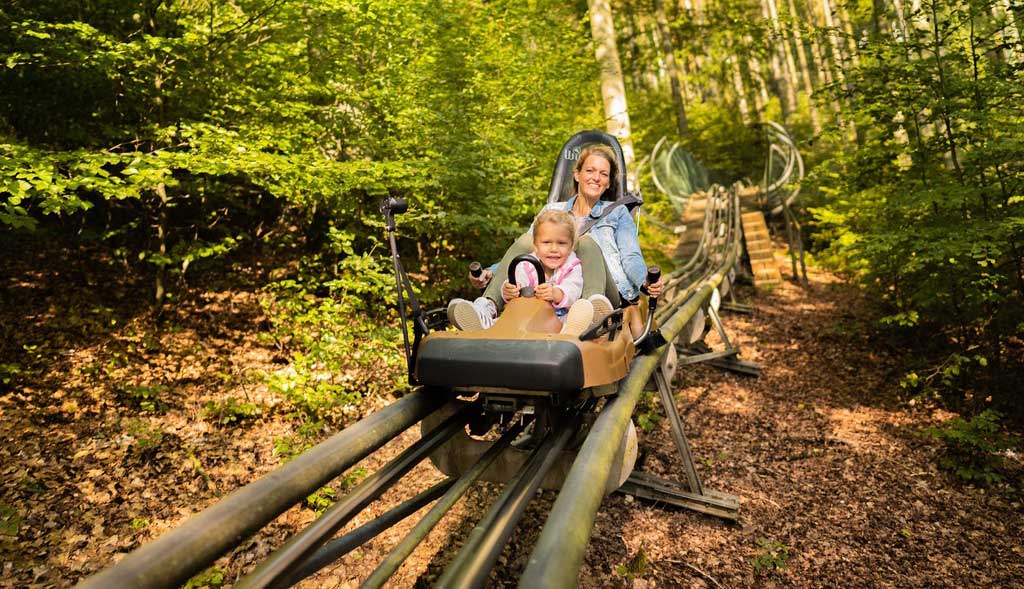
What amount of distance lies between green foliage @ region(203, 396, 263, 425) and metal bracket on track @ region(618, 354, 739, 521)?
332 centimetres

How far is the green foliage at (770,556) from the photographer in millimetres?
3588

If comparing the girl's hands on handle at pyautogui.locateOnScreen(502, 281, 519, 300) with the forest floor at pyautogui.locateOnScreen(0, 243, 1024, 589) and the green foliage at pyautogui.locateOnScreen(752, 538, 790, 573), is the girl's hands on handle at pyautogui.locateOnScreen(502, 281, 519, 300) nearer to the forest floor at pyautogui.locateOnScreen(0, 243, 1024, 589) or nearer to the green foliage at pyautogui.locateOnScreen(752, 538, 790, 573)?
the forest floor at pyautogui.locateOnScreen(0, 243, 1024, 589)

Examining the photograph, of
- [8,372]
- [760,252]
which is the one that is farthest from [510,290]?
[760,252]

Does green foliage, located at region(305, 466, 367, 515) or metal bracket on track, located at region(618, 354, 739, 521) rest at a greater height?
green foliage, located at region(305, 466, 367, 515)

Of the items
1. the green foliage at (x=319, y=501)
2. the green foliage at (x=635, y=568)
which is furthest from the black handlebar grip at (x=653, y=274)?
the green foliage at (x=319, y=501)

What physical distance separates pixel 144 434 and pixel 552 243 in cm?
383

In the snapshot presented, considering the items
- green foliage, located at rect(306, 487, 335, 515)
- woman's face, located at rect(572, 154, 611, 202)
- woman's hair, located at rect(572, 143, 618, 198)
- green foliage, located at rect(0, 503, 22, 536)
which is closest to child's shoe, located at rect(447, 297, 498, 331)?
woman's face, located at rect(572, 154, 611, 202)

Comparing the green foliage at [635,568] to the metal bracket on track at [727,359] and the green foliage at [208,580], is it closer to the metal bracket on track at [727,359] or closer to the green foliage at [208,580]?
the green foliage at [208,580]

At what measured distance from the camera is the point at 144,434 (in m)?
4.64

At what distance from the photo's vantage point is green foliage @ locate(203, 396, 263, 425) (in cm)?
503

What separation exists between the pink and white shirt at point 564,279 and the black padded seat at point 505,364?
68cm

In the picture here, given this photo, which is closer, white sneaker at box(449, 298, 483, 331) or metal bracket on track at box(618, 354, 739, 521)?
white sneaker at box(449, 298, 483, 331)

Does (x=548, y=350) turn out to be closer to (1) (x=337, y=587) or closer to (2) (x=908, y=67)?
(1) (x=337, y=587)

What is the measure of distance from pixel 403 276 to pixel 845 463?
167 inches
